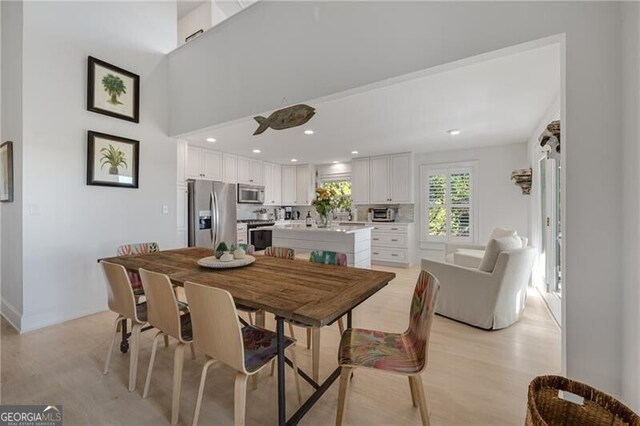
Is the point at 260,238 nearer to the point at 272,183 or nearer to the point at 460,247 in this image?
the point at 272,183

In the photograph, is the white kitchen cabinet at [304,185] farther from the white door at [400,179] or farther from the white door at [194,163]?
the white door at [194,163]

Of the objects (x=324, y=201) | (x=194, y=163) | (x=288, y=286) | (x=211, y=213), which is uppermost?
(x=194, y=163)

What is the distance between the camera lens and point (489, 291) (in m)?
2.63

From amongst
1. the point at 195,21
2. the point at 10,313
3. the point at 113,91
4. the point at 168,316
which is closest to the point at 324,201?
the point at 168,316

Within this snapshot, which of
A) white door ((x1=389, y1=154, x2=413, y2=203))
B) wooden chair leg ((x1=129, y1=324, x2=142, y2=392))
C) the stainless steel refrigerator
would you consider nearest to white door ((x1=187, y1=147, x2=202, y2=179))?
the stainless steel refrigerator

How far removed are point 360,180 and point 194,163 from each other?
340 centimetres

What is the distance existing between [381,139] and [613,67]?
3.23 meters

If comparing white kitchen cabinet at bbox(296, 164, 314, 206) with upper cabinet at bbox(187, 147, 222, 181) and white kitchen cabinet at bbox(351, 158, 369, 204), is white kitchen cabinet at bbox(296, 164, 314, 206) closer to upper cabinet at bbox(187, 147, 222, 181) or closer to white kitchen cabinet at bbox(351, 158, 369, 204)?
white kitchen cabinet at bbox(351, 158, 369, 204)

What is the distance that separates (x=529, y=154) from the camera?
14.8 feet

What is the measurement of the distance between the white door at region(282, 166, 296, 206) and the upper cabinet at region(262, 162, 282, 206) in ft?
0.38

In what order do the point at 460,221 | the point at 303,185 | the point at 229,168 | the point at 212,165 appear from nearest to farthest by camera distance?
the point at 212,165 < the point at 460,221 < the point at 229,168 < the point at 303,185

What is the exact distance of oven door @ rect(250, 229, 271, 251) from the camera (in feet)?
19.8

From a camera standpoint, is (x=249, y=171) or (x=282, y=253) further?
(x=249, y=171)

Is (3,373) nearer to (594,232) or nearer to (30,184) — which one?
(30,184)
